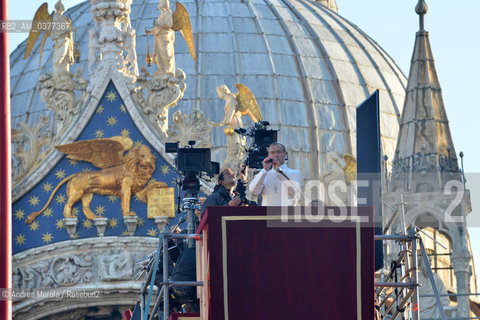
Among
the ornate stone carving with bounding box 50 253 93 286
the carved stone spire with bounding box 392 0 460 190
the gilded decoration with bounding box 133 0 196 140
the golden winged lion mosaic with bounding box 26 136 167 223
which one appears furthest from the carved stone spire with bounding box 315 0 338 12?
→ the ornate stone carving with bounding box 50 253 93 286

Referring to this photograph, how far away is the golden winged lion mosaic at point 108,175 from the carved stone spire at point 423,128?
879 cm

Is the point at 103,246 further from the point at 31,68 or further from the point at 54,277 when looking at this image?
the point at 31,68

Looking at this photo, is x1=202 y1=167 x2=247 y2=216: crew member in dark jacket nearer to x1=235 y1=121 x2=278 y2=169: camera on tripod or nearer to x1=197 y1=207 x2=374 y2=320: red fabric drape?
x1=197 y1=207 x2=374 y2=320: red fabric drape

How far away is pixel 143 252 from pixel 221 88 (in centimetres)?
446

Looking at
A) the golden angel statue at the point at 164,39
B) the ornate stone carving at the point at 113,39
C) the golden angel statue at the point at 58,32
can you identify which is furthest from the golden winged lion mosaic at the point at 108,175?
the golden angel statue at the point at 58,32

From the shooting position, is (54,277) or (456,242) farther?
(456,242)

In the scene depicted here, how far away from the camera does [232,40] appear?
57.0 m

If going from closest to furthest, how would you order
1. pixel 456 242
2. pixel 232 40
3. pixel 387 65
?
pixel 456 242 → pixel 232 40 → pixel 387 65

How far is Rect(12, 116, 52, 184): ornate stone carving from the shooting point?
1451 inches

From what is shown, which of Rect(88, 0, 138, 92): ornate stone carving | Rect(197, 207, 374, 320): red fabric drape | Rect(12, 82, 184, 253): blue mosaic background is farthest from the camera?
Rect(88, 0, 138, 92): ornate stone carving

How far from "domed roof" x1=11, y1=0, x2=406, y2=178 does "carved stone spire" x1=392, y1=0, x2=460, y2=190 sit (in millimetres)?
8134

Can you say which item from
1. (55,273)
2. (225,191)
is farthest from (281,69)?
(225,191)

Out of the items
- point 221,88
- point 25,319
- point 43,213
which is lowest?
point 25,319

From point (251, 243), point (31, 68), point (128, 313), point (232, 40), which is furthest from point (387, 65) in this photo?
point (251, 243)
